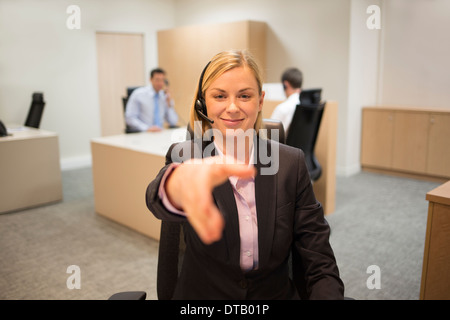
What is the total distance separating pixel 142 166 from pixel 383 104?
152 inches

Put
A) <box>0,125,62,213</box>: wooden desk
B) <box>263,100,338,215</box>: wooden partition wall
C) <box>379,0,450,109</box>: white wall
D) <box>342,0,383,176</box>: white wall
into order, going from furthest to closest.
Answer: <box>342,0,383,176</box>: white wall < <box>379,0,450,109</box>: white wall < <box>0,125,62,213</box>: wooden desk < <box>263,100,338,215</box>: wooden partition wall

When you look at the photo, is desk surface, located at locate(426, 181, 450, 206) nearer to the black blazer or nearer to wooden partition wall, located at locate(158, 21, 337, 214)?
the black blazer

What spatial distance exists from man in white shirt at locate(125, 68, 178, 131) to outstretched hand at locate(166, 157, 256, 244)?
424 cm

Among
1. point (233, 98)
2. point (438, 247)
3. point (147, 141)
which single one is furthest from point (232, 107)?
point (147, 141)

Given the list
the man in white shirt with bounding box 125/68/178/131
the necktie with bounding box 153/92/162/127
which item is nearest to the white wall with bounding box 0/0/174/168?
the man in white shirt with bounding box 125/68/178/131

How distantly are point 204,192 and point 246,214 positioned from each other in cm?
52

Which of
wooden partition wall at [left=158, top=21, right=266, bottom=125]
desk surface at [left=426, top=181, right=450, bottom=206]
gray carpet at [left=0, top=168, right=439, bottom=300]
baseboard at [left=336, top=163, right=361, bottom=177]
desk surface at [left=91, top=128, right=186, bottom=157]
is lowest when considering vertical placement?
gray carpet at [left=0, top=168, right=439, bottom=300]

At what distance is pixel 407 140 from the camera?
5254 mm

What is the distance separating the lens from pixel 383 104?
578cm

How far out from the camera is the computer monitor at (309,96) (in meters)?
3.21

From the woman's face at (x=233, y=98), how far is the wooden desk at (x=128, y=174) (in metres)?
2.12

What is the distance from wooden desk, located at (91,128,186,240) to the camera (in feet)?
11.0

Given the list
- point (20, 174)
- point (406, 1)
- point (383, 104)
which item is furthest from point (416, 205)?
point (20, 174)
